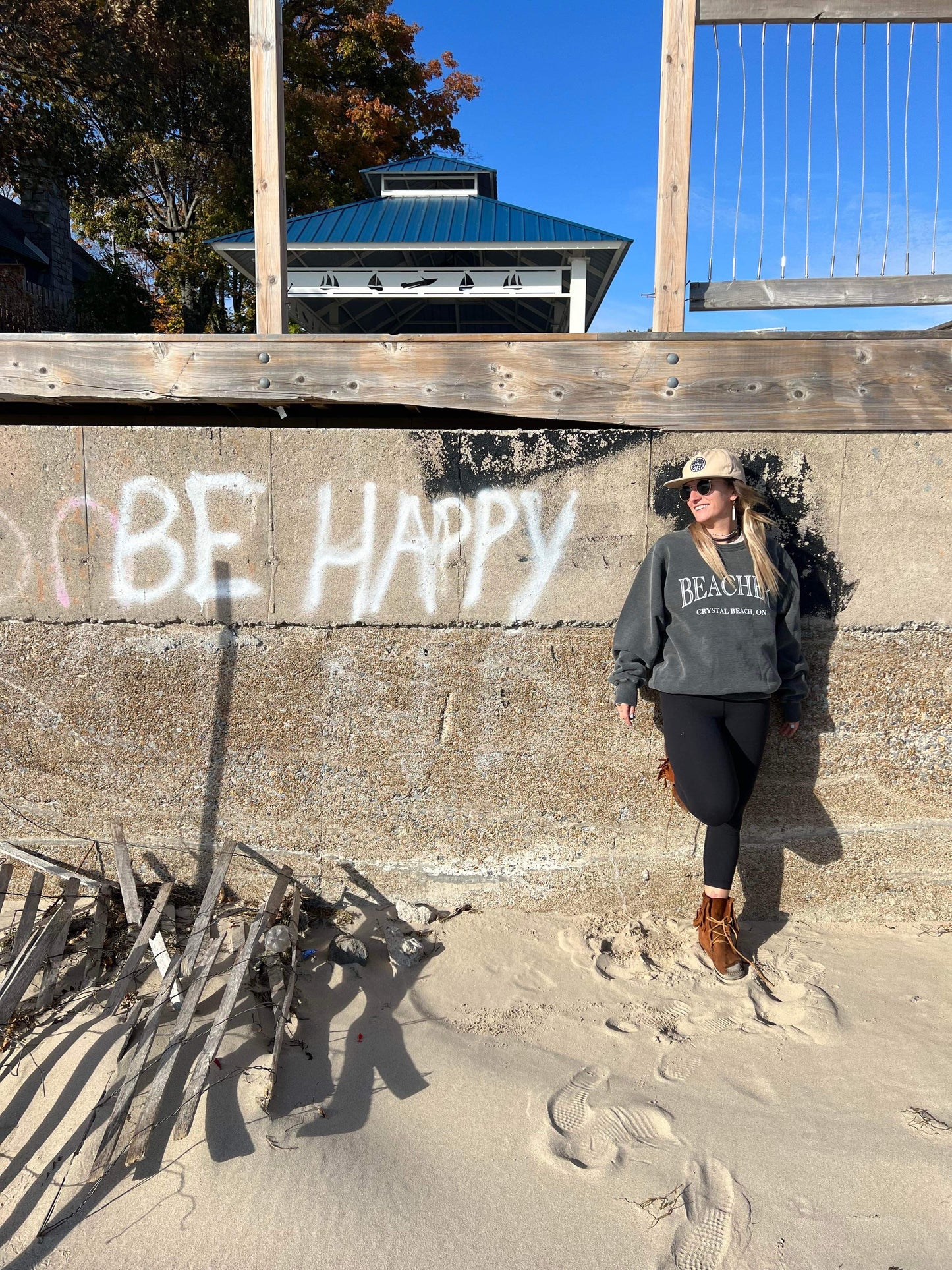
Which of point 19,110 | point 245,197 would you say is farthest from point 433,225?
point 19,110

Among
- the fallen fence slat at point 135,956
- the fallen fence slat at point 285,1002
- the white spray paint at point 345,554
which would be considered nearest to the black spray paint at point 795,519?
the white spray paint at point 345,554

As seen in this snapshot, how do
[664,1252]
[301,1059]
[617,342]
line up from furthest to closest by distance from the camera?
[617,342], [301,1059], [664,1252]

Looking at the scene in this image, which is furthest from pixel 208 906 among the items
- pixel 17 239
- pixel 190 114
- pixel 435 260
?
pixel 17 239

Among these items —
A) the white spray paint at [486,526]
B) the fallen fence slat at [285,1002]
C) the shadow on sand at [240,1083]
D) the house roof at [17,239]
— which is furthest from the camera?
the house roof at [17,239]

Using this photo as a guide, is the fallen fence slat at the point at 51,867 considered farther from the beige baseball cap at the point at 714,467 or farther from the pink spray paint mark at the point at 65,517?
the beige baseball cap at the point at 714,467

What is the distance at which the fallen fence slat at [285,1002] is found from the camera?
2303 millimetres

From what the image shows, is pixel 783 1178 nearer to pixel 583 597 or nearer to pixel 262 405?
pixel 583 597

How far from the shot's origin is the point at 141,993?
270 centimetres

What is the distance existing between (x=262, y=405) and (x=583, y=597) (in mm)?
1497

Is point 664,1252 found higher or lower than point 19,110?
lower

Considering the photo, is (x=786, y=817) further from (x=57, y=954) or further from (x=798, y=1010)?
(x=57, y=954)

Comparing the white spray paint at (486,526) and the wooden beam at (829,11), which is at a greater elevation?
the wooden beam at (829,11)

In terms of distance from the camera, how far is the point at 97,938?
288cm

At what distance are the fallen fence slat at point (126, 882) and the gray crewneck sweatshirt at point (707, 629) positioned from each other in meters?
1.94
